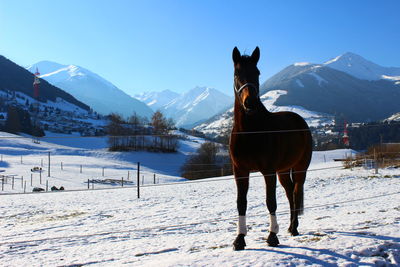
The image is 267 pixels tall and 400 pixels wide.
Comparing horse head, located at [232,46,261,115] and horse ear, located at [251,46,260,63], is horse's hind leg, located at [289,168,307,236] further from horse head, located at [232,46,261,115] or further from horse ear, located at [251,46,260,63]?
horse ear, located at [251,46,260,63]

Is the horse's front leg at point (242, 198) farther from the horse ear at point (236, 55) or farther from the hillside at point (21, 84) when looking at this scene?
Result: the hillside at point (21, 84)

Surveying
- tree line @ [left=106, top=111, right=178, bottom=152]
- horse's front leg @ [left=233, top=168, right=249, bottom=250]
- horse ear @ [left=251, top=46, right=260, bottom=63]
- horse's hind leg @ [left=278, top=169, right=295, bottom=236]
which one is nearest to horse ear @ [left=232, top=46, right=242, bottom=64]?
horse ear @ [left=251, top=46, right=260, bottom=63]

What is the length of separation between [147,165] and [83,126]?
3117 inches

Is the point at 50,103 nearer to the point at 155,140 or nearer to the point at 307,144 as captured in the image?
the point at 155,140

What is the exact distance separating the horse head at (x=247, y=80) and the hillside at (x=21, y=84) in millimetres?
183982

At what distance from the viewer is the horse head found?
3147 millimetres

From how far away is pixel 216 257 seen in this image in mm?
3115

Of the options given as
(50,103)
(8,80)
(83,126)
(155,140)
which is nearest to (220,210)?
(155,140)

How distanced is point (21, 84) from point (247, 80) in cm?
20663

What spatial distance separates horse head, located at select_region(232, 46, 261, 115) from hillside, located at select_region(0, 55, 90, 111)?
18398 centimetres

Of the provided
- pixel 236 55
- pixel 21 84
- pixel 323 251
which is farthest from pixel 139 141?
pixel 21 84

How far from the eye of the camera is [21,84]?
175125 mm

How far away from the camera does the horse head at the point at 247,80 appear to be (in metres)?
3.15

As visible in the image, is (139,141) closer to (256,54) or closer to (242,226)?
(242,226)
